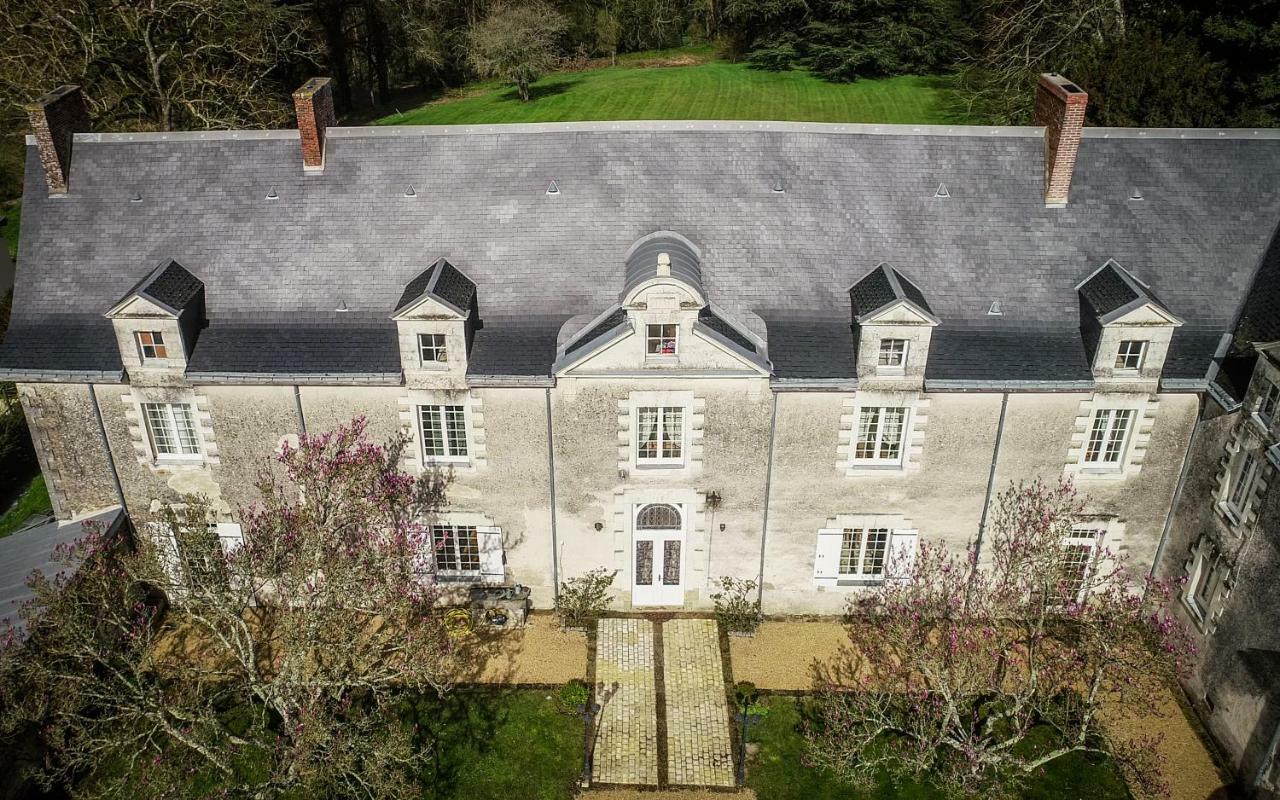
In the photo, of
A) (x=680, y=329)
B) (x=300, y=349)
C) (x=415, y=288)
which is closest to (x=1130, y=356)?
(x=680, y=329)

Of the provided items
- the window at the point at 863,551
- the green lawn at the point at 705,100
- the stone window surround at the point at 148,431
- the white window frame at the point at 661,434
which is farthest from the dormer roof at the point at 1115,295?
the green lawn at the point at 705,100

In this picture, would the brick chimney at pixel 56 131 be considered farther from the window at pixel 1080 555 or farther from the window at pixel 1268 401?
the window at pixel 1268 401

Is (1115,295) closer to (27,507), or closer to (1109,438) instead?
(1109,438)

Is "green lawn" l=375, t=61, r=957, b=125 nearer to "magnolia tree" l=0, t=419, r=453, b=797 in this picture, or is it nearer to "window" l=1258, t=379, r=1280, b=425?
"window" l=1258, t=379, r=1280, b=425

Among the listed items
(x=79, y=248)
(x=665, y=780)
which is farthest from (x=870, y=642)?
(x=79, y=248)

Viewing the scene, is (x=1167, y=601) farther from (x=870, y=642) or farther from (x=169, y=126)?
(x=169, y=126)

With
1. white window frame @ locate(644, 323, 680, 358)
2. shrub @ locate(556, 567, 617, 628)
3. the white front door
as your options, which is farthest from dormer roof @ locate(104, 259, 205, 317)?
the white front door

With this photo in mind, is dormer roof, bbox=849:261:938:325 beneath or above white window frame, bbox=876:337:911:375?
above

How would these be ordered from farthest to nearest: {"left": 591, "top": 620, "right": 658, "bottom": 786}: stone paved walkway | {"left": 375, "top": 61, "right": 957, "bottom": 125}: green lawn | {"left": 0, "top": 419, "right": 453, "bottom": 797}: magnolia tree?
→ {"left": 375, "top": 61, "right": 957, "bottom": 125}: green lawn, {"left": 591, "top": 620, "right": 658, "bottom": 786}: stone paved walkway, {"left": 0, "top": 419, "right": 453, "bottom": 797}: magnolia tree

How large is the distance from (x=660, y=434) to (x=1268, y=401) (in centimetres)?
1491

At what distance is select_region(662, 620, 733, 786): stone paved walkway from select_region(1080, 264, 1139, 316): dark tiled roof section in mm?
13884

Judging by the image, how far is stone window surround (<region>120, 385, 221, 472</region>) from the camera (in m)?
24.8

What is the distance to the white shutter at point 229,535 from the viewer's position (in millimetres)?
26594

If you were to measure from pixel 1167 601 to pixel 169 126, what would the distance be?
48354 mm
